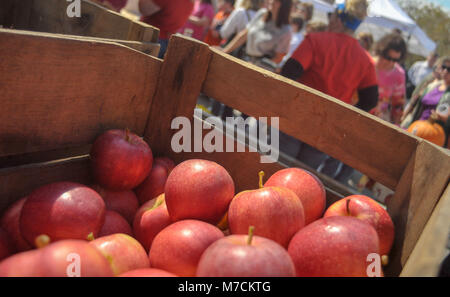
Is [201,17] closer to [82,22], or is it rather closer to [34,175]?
[82,22]

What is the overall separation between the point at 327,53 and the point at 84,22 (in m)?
1.89

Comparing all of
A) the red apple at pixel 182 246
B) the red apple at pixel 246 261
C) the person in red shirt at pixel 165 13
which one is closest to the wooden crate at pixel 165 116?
the red apple at pixel 246 261

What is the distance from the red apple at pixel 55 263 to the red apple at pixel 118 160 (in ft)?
2.41

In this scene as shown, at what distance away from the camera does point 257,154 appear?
70.1 inches

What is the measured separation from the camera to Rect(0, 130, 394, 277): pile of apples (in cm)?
95

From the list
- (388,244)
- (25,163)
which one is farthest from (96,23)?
(388,244)

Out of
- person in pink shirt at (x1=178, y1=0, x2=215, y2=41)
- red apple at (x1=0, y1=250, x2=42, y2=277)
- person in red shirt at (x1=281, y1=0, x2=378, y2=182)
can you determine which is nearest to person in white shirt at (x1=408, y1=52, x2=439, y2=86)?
person in pink shirt at (x1=178, y1=0, x2=215, y2=41)

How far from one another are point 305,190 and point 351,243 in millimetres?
391

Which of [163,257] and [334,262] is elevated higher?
[334,262]

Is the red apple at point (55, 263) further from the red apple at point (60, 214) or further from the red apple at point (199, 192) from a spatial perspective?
the red apple at point (199, 192)

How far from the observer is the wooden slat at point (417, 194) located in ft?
4.44

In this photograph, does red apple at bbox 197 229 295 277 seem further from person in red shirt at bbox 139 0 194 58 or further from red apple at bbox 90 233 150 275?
person in red shirt at bbox 139 0 194 58

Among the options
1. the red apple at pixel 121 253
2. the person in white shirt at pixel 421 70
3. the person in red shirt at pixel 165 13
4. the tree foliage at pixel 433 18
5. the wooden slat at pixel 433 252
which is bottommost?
the red apple at pixel 121 253
